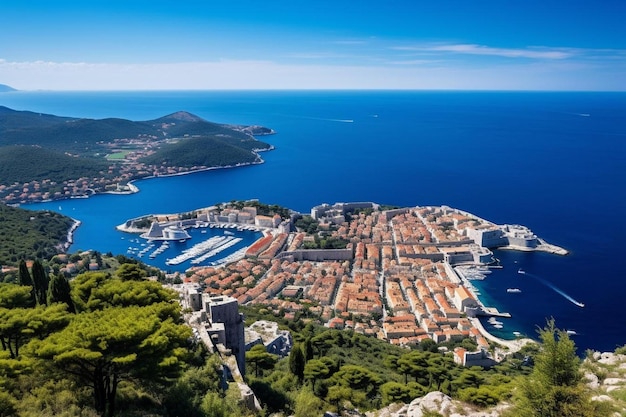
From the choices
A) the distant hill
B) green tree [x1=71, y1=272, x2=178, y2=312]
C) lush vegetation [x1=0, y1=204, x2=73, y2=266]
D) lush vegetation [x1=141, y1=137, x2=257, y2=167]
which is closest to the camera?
green tree [x1=71, y1=272, x2=178, y2=312]

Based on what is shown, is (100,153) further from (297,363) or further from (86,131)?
(297,363)

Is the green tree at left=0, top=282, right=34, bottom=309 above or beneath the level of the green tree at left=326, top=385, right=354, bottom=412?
above

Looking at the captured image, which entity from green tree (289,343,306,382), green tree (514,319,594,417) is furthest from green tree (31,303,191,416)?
green tree (289,343,306,382)

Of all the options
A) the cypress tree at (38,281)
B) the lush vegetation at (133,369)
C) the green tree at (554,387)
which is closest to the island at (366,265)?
the cypress tree at (38,281)

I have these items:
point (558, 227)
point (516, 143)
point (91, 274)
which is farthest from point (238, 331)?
point (516, 143)

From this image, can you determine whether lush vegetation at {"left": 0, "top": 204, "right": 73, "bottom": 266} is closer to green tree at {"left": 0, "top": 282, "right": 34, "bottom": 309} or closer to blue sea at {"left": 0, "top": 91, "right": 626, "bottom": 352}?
blue sea at {"left": 0, "top": 91, "right": 626, "bottom": 352}

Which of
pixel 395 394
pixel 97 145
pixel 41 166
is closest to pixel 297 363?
pixel 395 394

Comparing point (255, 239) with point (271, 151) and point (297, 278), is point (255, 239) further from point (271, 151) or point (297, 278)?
point (271, 151)
